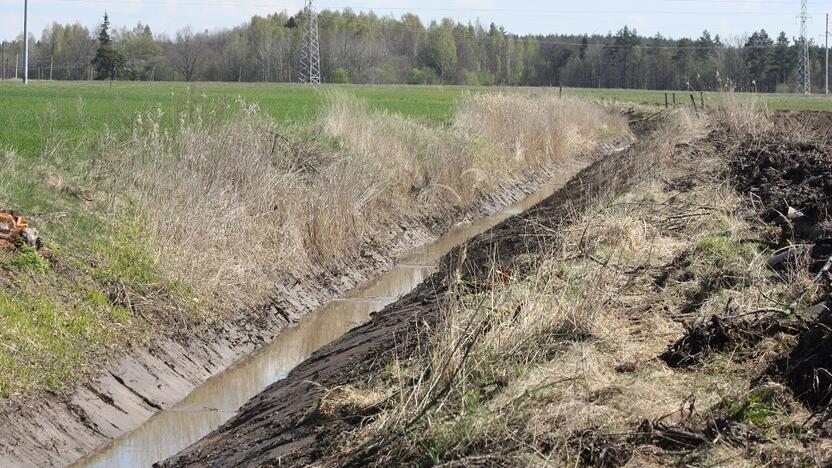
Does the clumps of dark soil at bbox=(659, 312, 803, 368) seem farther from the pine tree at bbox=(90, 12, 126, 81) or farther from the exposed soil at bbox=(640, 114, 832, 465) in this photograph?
the pine tree at bbox=(90, 12, 126, 81)

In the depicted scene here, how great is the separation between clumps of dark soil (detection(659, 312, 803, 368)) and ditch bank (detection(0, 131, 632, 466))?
192 inches

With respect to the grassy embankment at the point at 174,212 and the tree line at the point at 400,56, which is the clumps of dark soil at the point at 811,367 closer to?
the grassy embankment at the point at 174,212

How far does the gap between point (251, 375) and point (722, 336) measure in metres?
5.86

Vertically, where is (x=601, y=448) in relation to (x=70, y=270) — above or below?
below

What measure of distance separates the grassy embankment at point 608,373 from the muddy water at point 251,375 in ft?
7.84

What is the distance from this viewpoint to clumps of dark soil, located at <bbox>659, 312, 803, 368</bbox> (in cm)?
778

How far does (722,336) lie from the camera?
7883mm

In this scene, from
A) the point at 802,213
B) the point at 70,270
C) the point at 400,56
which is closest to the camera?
the point at 70,270

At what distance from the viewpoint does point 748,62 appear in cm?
10625

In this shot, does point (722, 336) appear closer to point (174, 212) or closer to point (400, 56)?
point (174, 212)

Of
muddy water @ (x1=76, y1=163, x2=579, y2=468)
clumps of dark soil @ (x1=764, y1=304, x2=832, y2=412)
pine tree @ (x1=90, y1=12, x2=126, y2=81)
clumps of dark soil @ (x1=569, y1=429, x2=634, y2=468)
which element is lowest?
muddy water @ (x1=76, y1=163, x2=579, y2=468)

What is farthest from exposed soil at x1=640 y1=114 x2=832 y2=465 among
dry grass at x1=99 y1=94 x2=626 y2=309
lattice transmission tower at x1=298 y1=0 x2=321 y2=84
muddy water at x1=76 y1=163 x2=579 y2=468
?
lattice transmission tower at x1=298 y1=0 x2=321 y2=84

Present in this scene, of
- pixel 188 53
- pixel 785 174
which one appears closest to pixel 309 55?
pixel 188 53

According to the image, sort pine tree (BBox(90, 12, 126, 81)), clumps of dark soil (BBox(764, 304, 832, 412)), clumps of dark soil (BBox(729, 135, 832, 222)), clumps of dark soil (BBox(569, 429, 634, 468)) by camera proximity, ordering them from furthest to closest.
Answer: pine tree (BBox(90, 12, 126, 81)) < clumps of dark soil (BBox(729, 135, 832, 222)) < clumps of dark soil (BBox(764, 304, 832, 412)) < clumps of dark soil (BBox(569, 429, 634, 468))
